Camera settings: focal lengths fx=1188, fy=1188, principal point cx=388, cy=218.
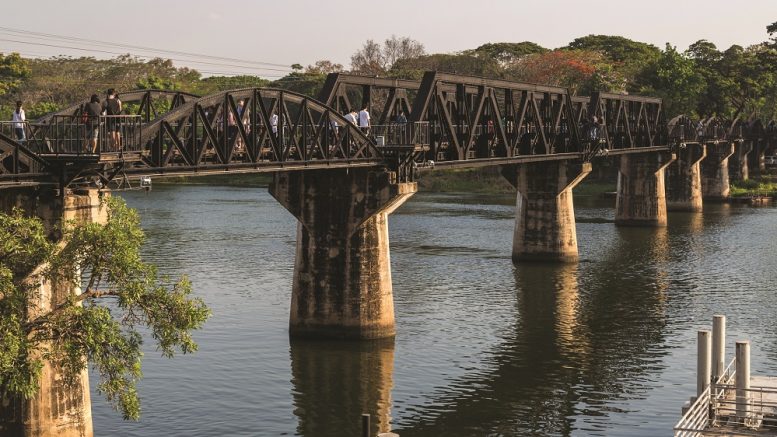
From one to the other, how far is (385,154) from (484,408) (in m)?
14.3

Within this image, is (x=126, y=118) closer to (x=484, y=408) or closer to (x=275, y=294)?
(x=484, y=408)

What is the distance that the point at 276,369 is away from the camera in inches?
1969

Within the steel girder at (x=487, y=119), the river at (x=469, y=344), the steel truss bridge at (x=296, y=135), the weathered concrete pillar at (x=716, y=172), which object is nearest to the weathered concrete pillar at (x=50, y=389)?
the steel truss bridge at (x=296, y=135)

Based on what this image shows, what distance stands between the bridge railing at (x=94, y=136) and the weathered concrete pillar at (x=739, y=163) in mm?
140515

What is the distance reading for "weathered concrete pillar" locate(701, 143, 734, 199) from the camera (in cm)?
15275

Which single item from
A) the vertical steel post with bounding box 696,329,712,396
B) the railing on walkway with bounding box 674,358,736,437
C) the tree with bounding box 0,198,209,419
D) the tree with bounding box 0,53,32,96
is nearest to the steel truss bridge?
the tree with bounding box 0,198,209,419

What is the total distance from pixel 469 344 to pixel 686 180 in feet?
281

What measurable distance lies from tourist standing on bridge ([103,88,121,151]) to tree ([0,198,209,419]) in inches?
175

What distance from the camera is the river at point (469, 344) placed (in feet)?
142

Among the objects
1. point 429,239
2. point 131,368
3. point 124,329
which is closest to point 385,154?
point 124,329

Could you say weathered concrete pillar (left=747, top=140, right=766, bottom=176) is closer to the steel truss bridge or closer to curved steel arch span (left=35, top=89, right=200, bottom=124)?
the steel truss bridge

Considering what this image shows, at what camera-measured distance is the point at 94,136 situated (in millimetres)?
36531

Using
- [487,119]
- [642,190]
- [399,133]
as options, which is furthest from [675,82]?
[399,133]

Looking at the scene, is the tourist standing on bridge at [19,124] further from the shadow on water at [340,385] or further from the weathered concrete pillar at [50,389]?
the shadow on water at [340,385]
